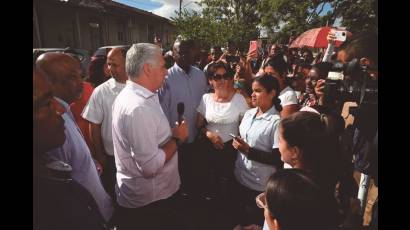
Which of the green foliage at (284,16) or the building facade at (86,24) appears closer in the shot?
the building facade at (86,24)

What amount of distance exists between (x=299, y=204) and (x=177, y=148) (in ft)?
4.81

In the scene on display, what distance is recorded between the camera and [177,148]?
8.20 feet

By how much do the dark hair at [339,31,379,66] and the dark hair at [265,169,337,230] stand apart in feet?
3.45

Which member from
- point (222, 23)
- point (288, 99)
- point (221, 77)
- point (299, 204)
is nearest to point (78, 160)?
point (299, 204)

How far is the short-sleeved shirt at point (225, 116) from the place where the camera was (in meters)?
3.22

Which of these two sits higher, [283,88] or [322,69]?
[322,69]

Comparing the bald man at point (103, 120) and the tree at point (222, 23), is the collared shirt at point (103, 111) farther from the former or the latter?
the tree at point (222, 23)

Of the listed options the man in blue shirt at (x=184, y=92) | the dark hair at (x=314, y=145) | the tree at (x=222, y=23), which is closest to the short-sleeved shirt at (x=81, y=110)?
the man in blue shirt at (x=184, y=92)

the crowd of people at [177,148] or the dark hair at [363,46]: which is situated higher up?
the dark hair at [363,46]

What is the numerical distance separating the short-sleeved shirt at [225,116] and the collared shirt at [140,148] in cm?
105

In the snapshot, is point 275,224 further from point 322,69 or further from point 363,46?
point 322,69

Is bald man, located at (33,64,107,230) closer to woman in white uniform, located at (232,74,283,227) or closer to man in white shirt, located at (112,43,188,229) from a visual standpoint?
man in white shirt, located at (112,43,188,229)

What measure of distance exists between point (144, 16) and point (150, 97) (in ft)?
74.2

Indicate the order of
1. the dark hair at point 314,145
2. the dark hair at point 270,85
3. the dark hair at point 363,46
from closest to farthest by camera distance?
the dark hair at point 314,145, the dark hair at point 363,46, the dark hair at point 270,85
